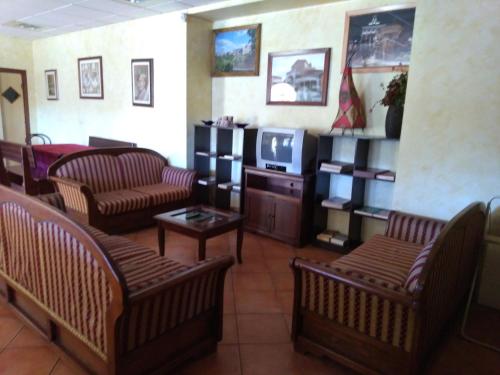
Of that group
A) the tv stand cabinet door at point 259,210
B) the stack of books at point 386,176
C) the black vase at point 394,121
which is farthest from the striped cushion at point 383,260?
the tv stand cabinet door at point 259,210

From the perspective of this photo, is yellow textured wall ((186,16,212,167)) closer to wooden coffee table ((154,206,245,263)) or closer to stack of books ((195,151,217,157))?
stack of books ((195,151,217,157))

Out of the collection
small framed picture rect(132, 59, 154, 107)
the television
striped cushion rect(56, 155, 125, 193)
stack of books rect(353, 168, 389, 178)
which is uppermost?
small framed picture rect(132, 59, 154, 107)

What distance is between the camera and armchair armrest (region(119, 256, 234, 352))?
5.50 ft

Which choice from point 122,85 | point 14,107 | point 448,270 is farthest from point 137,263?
point 14,107

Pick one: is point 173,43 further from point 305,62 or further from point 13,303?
point 13,303

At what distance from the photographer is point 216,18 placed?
4.83 meters

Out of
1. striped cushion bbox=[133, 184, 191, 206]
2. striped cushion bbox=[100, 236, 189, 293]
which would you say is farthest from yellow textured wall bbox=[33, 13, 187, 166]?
striped cushion bbox=[100, 236, 189, 293]

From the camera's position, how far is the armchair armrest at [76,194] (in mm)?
3768

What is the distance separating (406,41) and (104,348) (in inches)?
137

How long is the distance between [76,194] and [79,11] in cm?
282

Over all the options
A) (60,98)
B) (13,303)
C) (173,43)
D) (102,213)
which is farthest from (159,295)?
(60,98)

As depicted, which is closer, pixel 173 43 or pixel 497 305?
pixel 497 305

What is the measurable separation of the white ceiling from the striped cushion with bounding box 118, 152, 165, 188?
6.14 feet

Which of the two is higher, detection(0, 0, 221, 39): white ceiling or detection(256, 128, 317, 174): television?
detection(0, 0, 221, 39): white ceiling
